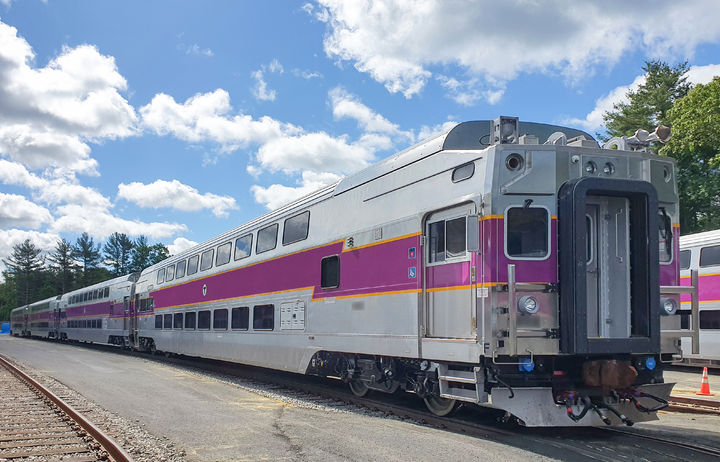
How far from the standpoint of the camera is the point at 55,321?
48219 mm

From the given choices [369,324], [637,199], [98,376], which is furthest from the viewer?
[98,376]

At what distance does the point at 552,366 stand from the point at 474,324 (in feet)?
3.43

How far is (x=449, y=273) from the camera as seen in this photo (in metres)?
8.32

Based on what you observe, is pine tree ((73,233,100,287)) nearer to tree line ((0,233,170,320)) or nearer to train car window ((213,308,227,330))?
tree line ((0,233,170,320))

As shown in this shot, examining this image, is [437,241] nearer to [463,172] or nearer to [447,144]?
[463,172]

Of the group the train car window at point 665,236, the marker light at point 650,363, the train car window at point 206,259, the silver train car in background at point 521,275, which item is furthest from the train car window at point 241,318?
the train car window at point 665,236

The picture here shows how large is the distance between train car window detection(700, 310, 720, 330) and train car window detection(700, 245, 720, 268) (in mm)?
1237

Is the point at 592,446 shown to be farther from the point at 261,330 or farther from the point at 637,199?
the point at 261,330

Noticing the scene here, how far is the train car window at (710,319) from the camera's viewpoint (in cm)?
A: 1661

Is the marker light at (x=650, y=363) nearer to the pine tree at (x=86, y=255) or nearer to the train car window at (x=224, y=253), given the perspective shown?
the train car window at (x=224, y=253)

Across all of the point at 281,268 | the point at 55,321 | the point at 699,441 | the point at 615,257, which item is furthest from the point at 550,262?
the point at 55,321

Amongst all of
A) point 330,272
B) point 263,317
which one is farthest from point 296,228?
point 263,317

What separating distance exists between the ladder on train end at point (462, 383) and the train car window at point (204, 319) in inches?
436

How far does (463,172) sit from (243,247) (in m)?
8.80
